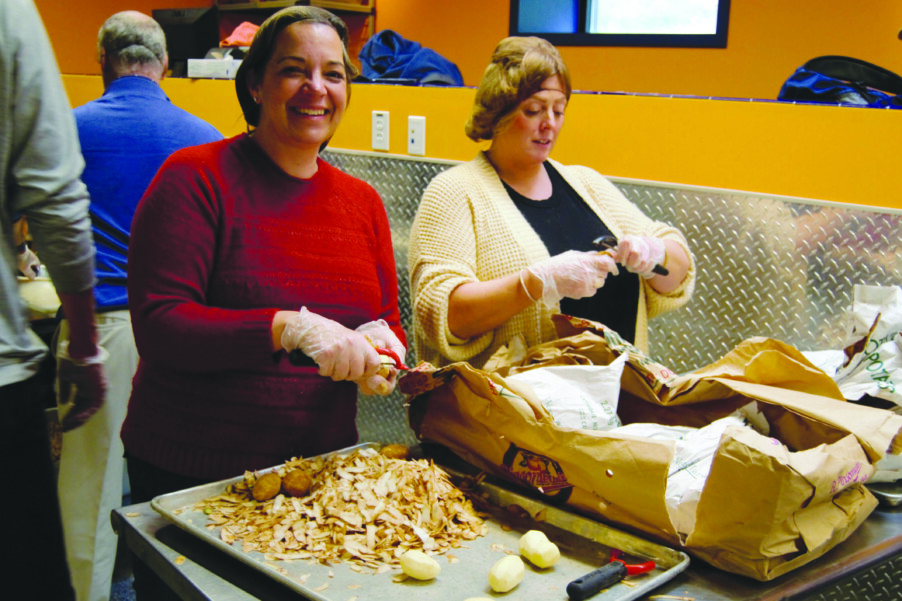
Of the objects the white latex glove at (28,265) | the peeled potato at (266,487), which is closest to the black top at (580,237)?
the peeled potato at (266,487)

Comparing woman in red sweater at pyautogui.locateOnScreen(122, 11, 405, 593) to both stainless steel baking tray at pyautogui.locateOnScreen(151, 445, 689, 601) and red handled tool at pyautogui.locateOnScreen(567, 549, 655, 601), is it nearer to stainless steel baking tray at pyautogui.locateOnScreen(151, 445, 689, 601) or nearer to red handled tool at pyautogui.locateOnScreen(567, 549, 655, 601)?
stainless steel baking tray at pyautogui.locateOnScreen(151, 445, 689, 601)

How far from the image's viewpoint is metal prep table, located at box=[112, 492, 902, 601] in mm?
1079

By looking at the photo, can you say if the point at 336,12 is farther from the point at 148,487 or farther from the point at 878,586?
the point at 878,586

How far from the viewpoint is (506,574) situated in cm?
106

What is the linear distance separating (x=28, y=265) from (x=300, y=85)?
204cm

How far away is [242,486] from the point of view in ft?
4.38

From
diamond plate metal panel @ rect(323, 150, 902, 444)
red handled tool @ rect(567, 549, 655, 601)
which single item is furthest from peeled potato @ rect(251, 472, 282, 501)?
diamond plate metal panel @ rect(323, 150, 902, 444)

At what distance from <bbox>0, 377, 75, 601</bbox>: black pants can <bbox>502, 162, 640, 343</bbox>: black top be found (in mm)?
1313

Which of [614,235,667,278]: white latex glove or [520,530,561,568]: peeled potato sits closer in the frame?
[520,530,561,568]: peeled potato

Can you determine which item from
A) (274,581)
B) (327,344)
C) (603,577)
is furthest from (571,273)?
(274,581)

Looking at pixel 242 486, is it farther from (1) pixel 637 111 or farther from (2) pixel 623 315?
(1) pixel 637 111

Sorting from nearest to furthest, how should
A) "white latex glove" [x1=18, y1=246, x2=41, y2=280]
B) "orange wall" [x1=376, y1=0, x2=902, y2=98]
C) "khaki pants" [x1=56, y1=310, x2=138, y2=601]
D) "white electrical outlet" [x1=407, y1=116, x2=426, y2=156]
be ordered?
"khaki pants" [x1=56, y1=310, x2=138, y2=601] → "white latex glove" [x1=18, y1=246, x2=41, y2=280] → "white electrical outlet" [x1=407, y1=116, x2=426, y2=156] → "orange wall" [x1=376, y1=0, x2=902, y2=98]

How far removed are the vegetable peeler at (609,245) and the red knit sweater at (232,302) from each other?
2.20 feet

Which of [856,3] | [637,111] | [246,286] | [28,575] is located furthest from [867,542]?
[856,3]
